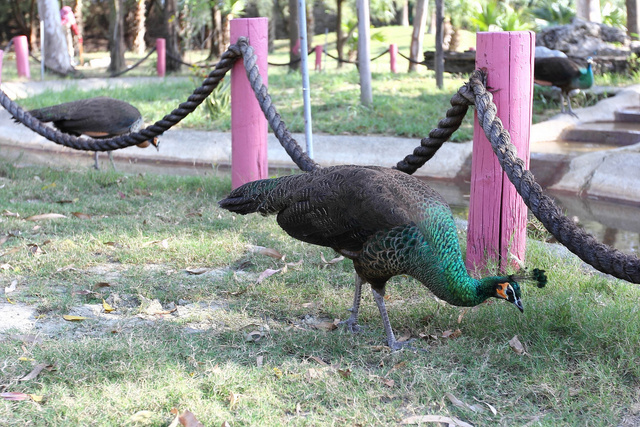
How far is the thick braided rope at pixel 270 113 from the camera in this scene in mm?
5137

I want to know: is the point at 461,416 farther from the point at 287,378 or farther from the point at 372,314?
the point at 372,314

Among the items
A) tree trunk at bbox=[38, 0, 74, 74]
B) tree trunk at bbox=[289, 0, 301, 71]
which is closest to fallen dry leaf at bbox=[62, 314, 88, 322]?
tree trunk at bbox=[289, 0, 301, 71]

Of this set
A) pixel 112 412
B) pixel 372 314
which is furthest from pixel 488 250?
pixel 112 412

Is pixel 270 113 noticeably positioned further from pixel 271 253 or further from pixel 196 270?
pixel 196 270

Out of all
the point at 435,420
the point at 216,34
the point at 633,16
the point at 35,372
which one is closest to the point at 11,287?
the point at 35,372

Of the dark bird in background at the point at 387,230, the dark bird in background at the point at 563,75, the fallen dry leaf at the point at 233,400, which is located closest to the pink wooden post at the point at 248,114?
the dark bird in background at the point at 387,230

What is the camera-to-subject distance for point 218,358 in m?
3.49

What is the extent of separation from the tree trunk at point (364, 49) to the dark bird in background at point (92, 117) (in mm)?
3998

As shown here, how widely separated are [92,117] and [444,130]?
4558 millimetres

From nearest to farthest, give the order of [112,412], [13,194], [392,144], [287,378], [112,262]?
[112,412] → [287,378] → [112,262] → [13,194] → [392,144]

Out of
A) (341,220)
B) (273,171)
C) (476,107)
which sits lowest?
(273,171)

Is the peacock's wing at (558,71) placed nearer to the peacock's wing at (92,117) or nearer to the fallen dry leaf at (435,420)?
the peacock's wing at (92,117)

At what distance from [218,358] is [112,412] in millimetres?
684

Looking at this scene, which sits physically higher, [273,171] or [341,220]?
[341,220]
